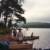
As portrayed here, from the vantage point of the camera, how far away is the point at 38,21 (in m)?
1.40

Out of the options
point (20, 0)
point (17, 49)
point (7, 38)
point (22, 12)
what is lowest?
point (17, 49)

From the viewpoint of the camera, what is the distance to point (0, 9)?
137 cm

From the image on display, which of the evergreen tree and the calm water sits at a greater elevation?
the evergreen tree

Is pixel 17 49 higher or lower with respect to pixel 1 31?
lower

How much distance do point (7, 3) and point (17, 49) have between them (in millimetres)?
455

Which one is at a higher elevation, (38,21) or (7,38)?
(38,21)

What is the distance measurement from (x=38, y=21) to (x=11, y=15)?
273mm

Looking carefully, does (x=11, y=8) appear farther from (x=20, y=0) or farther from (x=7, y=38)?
(x=7, y=38)

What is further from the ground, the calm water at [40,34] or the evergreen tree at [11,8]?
the evergreen tree at [11,8]

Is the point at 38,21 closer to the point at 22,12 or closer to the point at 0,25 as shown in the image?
the point at 22,12

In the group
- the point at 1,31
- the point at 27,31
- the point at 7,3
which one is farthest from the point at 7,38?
the point at 7,3

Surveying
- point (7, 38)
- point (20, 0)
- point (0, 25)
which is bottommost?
point (7, 38)

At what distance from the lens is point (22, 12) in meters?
1.38

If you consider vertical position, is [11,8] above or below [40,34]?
above
